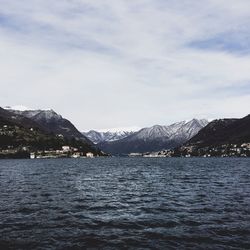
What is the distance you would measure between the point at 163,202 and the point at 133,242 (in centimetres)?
2398

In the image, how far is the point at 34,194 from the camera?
68062 mm

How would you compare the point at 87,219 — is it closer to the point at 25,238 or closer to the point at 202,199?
the point at 25,238

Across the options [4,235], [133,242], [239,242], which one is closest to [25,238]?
[4,235]

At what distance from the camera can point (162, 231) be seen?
125 feet

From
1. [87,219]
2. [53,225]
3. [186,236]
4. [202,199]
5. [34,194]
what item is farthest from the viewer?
[34,194]

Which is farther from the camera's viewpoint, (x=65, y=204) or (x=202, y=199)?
(x=202, y=199)

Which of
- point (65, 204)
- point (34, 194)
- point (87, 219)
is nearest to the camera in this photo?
point (87, 219)

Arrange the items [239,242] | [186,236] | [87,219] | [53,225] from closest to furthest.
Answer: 1. [239,242]
2. [186,236]
3. [53,225]
4. [87,219]

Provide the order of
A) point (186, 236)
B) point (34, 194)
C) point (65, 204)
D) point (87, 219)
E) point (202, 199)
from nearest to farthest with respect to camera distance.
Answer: point (186, 236)
point (87, 219)
point (65, 204)
point (202, 199)
point (34, 194)

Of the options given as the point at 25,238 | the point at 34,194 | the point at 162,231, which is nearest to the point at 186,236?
the point at 162,231

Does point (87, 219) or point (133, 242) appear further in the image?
point (87, 219)

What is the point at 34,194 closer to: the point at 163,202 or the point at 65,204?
the point at 65,204

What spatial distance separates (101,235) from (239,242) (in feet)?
39.6

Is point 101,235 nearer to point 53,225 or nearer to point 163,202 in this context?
point 53,225
